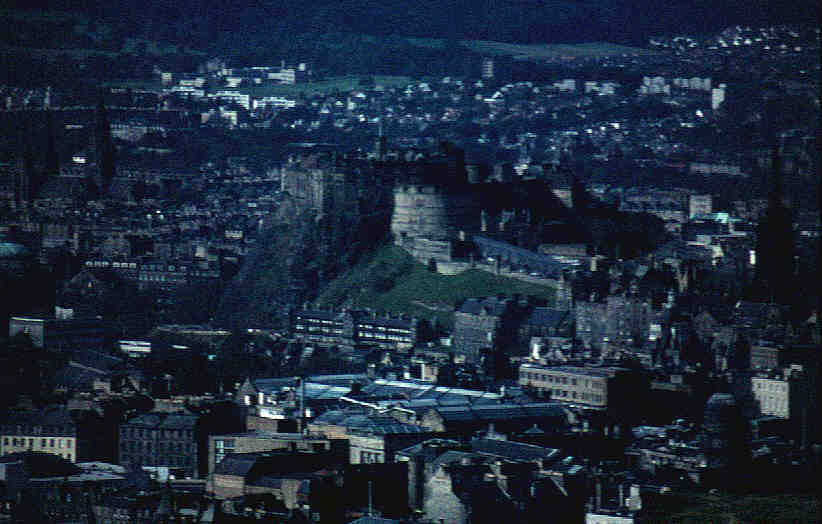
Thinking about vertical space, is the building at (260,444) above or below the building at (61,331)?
above

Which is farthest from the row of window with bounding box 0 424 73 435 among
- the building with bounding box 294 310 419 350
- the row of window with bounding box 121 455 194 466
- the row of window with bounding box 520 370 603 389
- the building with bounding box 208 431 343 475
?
the building with bounding box 294 310 419 350

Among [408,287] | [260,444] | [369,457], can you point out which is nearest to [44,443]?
[260,444]

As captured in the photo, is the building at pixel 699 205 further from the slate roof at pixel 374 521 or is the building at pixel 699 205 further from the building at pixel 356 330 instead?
the slate roof at pixel 374 521

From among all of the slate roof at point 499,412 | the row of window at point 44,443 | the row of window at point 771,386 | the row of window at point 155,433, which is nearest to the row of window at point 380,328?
the row of window at point 771,386

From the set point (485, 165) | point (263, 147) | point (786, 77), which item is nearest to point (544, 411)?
point (485, 165)

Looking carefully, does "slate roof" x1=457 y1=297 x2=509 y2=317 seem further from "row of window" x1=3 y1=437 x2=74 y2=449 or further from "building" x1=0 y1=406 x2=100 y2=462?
"row of window" x1=3 y1=437 x2=74 y2=449

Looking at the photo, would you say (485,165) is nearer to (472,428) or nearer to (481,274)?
(481,274)
